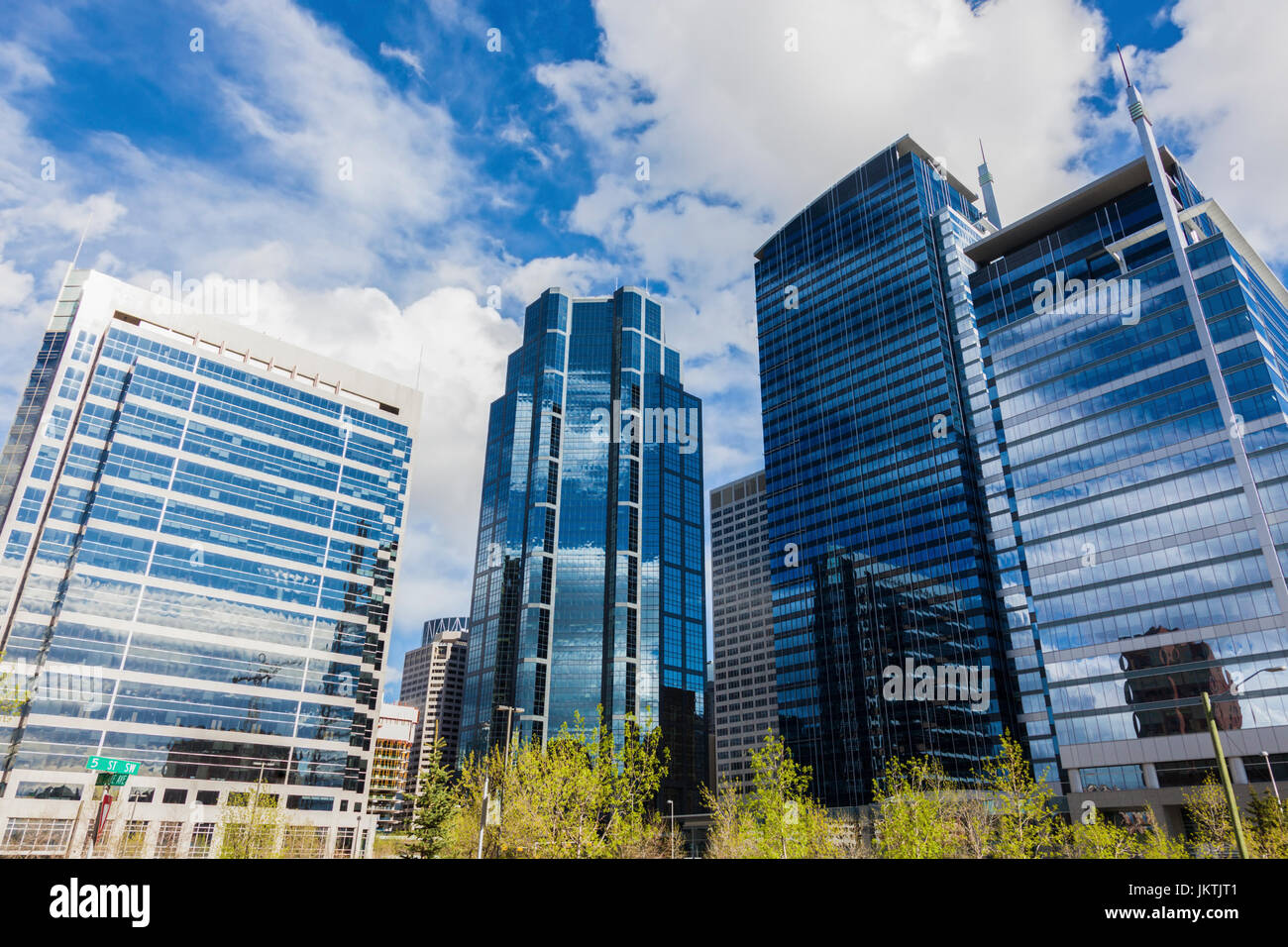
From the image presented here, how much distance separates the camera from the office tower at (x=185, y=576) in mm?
97562

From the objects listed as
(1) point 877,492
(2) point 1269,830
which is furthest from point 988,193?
(2) point 1269,830

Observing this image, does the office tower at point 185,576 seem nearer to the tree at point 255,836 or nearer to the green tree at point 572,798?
the tree at point 255,836

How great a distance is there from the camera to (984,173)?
159 meters

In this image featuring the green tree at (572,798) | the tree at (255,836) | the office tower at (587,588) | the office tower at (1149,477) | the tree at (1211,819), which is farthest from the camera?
the office tower at (587,588)

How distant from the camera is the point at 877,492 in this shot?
462 feet

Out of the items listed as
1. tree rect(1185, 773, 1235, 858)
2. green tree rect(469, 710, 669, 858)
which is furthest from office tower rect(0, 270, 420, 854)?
tree rect(1185, 773, 1235, 858)

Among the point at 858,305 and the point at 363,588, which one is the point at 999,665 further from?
the point at 363,588

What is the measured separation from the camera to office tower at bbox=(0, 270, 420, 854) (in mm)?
97562

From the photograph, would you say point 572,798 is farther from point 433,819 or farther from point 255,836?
point 255,836

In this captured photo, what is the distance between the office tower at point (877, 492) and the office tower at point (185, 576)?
79360mm

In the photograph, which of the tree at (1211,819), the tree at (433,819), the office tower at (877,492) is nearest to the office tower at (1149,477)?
the tree at (1211,819)

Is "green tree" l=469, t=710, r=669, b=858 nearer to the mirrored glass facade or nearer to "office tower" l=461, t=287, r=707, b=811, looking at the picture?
the mirrored glass facade

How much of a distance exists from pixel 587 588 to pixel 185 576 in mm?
88711
